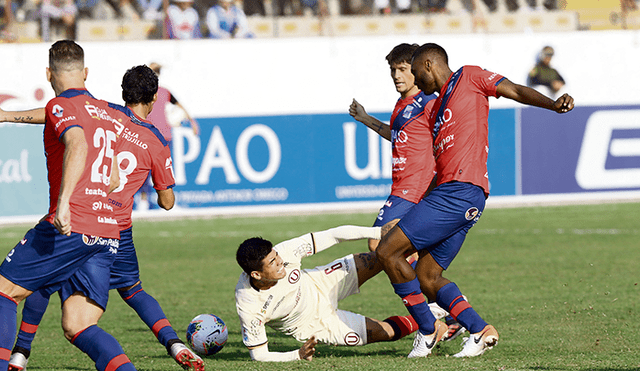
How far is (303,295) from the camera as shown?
6293mm

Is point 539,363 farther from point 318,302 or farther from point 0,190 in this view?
point 0,190

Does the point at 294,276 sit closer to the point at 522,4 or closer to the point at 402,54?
the point at 402,54

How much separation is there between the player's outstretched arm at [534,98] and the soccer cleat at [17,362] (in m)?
3.76

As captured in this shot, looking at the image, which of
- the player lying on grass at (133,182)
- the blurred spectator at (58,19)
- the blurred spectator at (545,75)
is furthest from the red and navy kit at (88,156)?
the blurred spectator at (545,75)

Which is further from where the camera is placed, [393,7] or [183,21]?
[393,7]

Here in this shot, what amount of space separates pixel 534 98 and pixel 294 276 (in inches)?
85.3

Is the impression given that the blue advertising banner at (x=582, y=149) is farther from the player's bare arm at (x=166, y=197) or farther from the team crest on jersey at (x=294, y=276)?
the player's bare arm at (x=166, y=197)

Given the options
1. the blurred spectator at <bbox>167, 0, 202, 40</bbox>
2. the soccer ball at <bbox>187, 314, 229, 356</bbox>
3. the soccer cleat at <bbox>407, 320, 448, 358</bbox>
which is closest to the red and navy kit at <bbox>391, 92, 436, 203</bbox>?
the soccer cleat at <bbox>407, 320, 448, 358</bbox>

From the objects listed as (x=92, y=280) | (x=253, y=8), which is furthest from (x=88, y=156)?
(x=253, y=8)

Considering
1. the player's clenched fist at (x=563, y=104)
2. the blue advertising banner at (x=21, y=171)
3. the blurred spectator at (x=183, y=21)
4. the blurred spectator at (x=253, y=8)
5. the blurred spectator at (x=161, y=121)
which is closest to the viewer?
the player's clenched fist at (x=563, y=104)

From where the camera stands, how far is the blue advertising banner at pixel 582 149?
58.7 ft

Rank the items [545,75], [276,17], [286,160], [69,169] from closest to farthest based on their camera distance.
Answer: [69,169] → [286,160] → [545,75] → [276,17]

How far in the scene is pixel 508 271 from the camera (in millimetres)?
10461

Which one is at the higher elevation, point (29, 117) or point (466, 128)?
point (29, 117)
